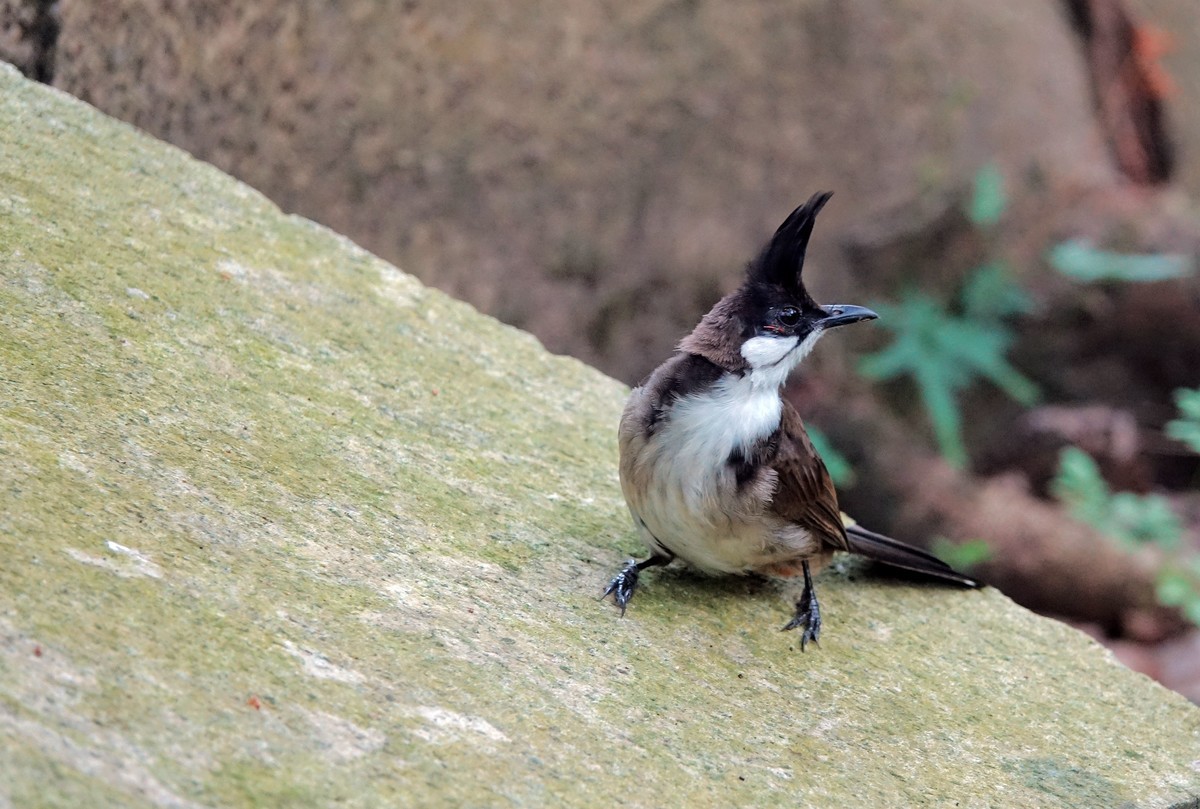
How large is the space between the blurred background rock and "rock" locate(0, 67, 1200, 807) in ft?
4.42

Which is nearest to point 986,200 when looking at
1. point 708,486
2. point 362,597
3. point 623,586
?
point 708,486

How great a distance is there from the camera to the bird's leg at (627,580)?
3.27m

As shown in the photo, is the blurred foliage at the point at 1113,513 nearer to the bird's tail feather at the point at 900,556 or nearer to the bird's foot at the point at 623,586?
the bird's tail feather at the point at 900,556

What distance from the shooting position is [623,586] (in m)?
3.31

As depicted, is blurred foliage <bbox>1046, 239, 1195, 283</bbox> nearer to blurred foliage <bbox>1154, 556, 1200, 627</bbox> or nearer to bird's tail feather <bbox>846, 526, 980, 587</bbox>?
blurred foliage <bbox>1154, 556, 1200, 627</bbox>

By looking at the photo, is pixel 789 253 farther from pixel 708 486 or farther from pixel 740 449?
pixel 708 486

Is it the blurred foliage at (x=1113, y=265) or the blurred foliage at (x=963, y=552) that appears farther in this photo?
the blurred foliage at (x=1113, y=265)

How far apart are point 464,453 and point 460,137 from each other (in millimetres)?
3082

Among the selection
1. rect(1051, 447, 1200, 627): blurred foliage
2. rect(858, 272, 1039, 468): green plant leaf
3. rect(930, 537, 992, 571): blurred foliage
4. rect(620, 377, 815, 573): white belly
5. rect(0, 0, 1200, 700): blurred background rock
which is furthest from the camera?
rect(858, 272, 1039, 468): green plant leaf

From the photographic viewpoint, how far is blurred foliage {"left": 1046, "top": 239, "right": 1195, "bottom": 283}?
7949 mm

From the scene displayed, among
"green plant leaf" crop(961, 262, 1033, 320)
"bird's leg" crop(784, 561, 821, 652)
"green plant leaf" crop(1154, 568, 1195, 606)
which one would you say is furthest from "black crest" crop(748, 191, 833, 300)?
"green plant leaf" crop(961, 262, 1033, 320)

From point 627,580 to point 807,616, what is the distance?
0.51 m

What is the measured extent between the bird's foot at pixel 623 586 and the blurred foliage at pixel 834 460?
3492 mm

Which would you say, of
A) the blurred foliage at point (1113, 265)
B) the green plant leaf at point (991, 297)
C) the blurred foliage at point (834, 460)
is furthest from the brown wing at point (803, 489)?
the blurred foliage at point (1113, 265)
